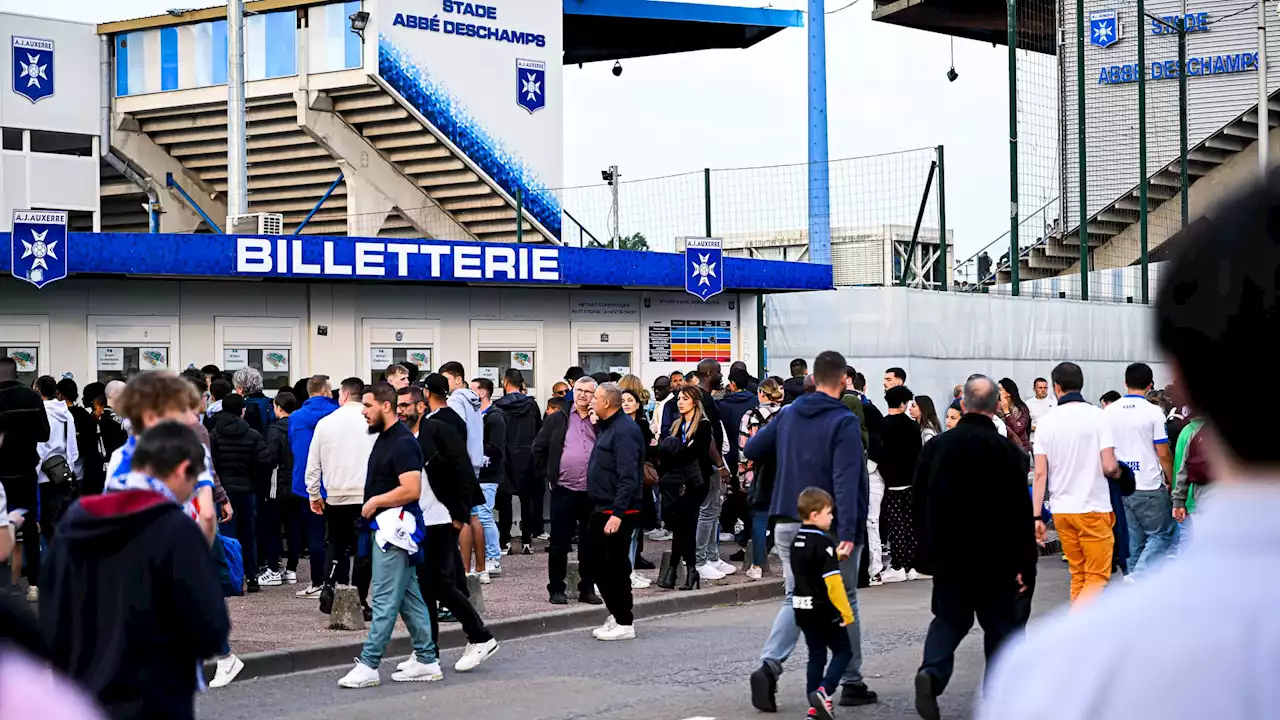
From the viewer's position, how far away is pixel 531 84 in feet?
98.9

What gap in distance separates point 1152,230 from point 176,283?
29.8m

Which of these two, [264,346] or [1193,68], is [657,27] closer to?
[1193,68]

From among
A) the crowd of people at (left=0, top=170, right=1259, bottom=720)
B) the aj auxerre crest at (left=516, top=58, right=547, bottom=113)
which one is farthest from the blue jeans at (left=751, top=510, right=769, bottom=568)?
the aj auxerre crest at (left=516, top=58, right=547, bottom=113)

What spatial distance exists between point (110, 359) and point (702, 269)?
25.3 feet

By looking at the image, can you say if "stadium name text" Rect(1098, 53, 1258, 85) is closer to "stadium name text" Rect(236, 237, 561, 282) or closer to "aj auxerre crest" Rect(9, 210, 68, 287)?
"stadium name text" Rect(236, 237, 561, 282)

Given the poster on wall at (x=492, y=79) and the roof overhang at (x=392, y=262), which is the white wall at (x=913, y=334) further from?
the poster on wall at (x=492, y=79)

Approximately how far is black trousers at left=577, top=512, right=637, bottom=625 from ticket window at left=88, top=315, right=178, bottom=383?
26.9 feet

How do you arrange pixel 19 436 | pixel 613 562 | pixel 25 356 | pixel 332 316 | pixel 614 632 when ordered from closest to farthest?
pixel 613 562 → pixel 614 632 → pixel 19 436 → pixel 25 356 → pixel 332 316

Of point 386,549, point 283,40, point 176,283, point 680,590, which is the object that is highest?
point 283,40

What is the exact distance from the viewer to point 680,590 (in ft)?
48.7

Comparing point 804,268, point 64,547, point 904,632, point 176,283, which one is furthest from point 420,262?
point 64,547

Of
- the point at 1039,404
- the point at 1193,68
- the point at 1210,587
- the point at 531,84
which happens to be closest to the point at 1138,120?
the point at 1193,68

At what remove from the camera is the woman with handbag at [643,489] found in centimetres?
1434

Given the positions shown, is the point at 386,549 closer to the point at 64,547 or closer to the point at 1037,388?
the point at 64,547
